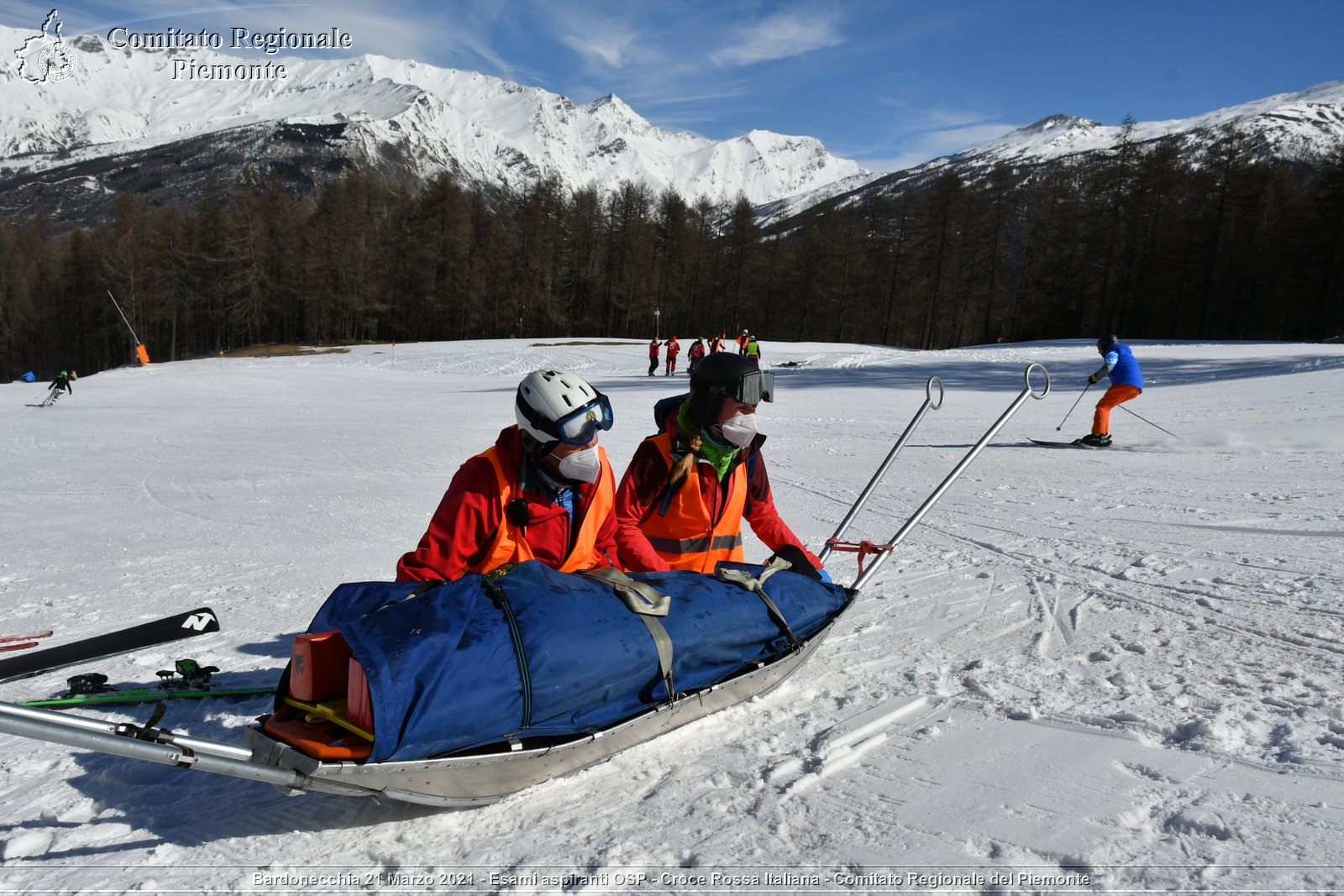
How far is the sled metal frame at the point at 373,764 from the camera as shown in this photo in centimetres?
198

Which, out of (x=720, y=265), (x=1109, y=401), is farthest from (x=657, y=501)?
(x=720, y=265)

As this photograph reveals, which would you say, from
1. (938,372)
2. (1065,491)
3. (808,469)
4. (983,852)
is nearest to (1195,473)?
(1065,491)

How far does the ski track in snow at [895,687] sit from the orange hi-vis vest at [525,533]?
89cm

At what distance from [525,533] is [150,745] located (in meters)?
1.60

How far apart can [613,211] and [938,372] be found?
3834 centimetres

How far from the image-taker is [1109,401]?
36.3ft

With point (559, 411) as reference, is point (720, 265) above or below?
above

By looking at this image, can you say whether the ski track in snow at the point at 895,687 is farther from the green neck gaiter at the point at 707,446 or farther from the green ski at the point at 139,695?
the green neck gaiter at the point at 707,446

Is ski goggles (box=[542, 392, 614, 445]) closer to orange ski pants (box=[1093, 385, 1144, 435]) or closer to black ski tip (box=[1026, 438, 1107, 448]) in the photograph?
black ski tip (box=[1026, 438, 1107, 448])

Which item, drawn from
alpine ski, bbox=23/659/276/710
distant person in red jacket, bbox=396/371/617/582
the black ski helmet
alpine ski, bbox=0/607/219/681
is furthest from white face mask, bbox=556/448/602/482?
alpine ski, bbox=0/607/219/681

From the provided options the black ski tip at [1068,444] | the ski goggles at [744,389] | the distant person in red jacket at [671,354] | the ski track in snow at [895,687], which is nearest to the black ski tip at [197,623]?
the ski track in snow at [895,687]

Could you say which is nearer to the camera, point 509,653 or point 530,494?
point 509,653

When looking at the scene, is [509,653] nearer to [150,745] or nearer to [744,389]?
[150,745]

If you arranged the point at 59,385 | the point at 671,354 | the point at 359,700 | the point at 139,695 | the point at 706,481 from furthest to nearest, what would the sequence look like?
the point at 671,354
the point at 59,385
the point at 706,481
the point at 139,695
the point at 359,700
